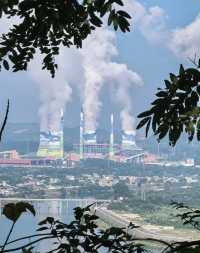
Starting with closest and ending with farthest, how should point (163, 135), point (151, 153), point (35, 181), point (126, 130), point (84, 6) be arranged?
point (163, 135) → point (84, 6) → point (35, 181) → point (151, 153) → point (126, 130)

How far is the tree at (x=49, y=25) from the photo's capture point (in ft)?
3.05

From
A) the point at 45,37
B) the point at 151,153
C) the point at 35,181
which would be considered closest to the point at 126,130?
the point at 151,153

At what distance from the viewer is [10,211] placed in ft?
2.47

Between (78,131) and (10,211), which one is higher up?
(78,131)

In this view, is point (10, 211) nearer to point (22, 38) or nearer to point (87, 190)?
point (22, 38)

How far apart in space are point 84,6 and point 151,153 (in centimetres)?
4017

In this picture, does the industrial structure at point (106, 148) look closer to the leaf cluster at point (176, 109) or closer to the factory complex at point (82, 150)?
the factory complex at point (82, 150)

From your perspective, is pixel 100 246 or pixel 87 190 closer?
pixel 100 246

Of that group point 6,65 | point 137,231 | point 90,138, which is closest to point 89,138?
point 90,138

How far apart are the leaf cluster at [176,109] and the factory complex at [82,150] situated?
35880mm

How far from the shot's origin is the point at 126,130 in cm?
4612

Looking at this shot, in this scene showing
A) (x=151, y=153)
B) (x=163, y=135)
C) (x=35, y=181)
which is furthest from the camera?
(x=151, y=153)

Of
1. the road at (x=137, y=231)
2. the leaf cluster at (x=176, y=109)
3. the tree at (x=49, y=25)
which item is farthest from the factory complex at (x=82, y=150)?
the leaf cluster at (x=176, y=109)

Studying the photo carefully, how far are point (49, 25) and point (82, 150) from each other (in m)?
43.3
